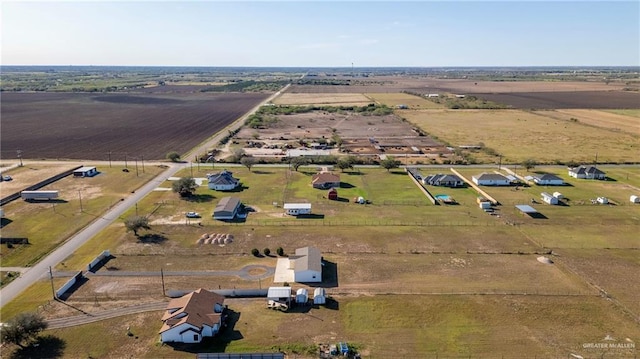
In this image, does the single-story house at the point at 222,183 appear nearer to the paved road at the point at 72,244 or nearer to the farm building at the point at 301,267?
the paved road at the point at 72,244

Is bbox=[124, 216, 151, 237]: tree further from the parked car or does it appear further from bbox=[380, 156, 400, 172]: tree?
bbox=[380, 156, 400, 172]: tree

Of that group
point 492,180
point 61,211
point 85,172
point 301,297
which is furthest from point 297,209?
point 85,172

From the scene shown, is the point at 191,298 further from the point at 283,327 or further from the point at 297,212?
the point at 297,212

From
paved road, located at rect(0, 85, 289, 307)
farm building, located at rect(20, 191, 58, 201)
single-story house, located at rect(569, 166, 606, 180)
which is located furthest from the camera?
single-story house, located at rect(569, 166, 606, 180)

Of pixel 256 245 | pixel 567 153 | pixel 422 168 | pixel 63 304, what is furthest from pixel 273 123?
pixel 63 304

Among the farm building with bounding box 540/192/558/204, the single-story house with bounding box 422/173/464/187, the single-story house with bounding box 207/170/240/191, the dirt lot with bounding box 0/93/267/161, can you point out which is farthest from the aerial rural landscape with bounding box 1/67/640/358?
the dirt lot with bounding box 0/93/267/161

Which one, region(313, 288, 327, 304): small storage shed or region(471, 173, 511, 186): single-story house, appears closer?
region(313, 288, 327, 304): small storage shed
